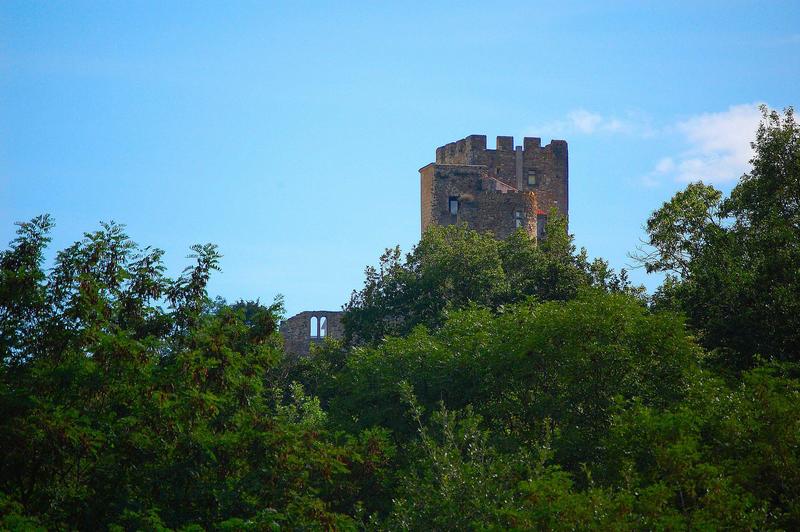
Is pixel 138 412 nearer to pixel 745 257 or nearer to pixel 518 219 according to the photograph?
pixel 745 257

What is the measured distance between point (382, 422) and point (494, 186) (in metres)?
32.3

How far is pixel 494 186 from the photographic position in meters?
61.3

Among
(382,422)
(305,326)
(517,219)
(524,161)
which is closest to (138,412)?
(382,422)

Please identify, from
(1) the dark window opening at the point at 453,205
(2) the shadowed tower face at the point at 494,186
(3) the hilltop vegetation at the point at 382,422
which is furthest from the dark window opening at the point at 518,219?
(3) the hilltop vegetation at the point at 382,422

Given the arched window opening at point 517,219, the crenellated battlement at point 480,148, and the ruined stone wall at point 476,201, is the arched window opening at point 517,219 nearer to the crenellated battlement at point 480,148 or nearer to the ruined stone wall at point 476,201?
the ruined stone wall at point 476,201

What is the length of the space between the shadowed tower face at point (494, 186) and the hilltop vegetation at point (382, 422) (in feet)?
89.9

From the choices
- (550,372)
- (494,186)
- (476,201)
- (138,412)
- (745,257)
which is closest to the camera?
(138,412)

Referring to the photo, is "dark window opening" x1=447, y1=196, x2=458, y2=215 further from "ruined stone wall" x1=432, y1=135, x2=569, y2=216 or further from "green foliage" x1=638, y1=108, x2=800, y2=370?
"green foliage" x1=638, y1=108, x2=800, y2=370

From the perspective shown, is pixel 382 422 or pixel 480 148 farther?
pixel 480 148

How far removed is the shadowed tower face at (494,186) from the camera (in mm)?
59969

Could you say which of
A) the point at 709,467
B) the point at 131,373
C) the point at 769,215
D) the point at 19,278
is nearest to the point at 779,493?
the point at 709,467

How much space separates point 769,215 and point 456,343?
10.8 m

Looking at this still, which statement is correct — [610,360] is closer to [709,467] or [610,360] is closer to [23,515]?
[709,467]

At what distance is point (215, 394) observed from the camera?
924 inches
